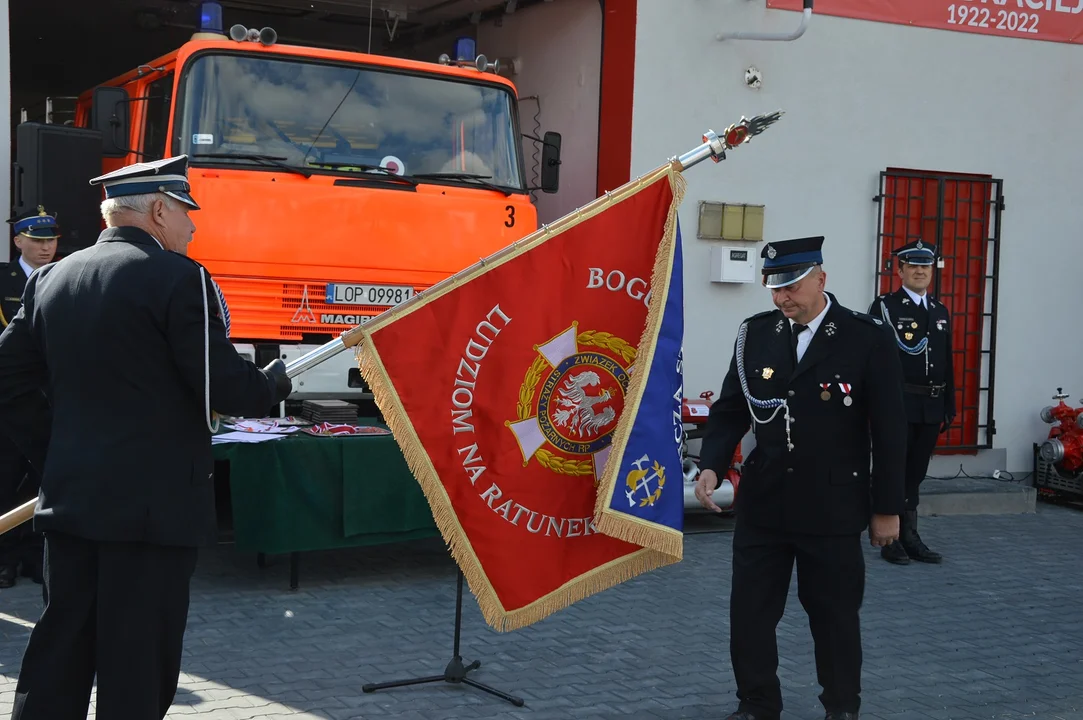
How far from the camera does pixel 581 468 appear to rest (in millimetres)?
4680

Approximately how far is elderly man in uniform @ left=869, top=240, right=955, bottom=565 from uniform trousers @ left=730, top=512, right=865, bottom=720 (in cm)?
337

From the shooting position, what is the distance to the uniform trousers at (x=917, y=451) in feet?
26.2

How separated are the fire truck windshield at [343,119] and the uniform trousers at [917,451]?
3122 mm

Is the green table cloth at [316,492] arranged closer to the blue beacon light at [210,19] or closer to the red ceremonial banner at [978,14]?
the blue beacon light at [210,19]

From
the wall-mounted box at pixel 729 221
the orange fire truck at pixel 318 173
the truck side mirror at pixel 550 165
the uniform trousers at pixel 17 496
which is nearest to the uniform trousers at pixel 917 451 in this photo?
the wall-mounted box at pixel 729 221

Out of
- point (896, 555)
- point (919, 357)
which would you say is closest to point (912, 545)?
point (896, 555)

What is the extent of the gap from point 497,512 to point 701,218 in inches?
227

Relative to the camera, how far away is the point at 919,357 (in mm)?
7988

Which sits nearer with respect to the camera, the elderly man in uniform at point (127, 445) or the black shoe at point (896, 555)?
the elderly man in uniform at point (127, 445)

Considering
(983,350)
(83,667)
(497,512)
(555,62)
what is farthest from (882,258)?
(83,667)

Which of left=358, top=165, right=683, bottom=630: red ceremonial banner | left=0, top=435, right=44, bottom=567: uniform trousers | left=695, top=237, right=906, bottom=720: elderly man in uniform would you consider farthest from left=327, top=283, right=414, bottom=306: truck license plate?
left=695, top=237, right=906, bottom=720: elderly man in uniform

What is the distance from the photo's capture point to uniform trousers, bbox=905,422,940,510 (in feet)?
26.2

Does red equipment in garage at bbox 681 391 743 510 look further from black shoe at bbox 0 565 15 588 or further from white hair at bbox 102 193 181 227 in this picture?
white hair at bbox 102 193 181 227

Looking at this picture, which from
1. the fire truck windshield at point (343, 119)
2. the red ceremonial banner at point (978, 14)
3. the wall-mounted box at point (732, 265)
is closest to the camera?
the fire truck windshield at point (343, 119)
